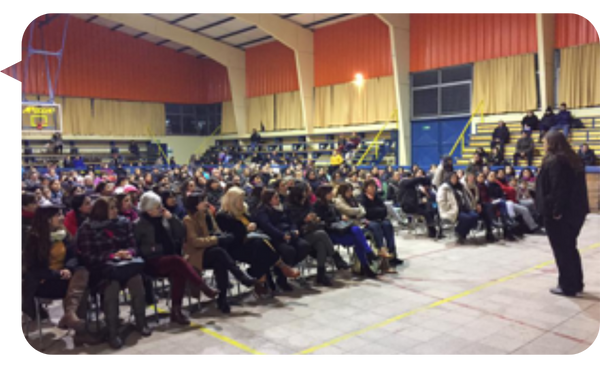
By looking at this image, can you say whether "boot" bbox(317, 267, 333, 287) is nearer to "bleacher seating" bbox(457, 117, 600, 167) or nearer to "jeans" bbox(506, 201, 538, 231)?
"jeans" bbox(506, 201, 538, 231)

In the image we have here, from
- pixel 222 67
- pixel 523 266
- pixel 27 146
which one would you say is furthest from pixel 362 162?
pixel 27 146

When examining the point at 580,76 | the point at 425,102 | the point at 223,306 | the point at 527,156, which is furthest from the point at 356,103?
the point at 223,306

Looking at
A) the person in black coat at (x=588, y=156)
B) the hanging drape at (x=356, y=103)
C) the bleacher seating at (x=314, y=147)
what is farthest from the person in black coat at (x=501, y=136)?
the hanging drape at (x=356, y=103)

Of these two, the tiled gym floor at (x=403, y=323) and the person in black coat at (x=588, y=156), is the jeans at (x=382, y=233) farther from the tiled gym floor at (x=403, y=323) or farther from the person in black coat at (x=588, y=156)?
the person in black coat at (x=588, y=156)

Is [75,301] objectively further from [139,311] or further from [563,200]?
[563,200]

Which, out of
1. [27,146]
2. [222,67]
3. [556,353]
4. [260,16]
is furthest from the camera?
[222,67]

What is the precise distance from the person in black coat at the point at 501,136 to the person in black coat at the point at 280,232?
1139cm

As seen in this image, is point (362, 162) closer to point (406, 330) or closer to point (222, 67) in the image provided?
point (222, 67)

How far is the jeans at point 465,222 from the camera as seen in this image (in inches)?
315

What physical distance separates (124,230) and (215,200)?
341 cm

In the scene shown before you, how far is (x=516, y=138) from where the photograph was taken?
50.3 feet

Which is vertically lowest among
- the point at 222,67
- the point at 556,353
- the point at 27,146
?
the point at 556,353

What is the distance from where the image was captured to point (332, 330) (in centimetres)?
434

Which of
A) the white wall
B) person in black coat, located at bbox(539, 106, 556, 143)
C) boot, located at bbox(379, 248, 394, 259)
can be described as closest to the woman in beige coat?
boot, located at bbox(379, 248, 394, 259)
